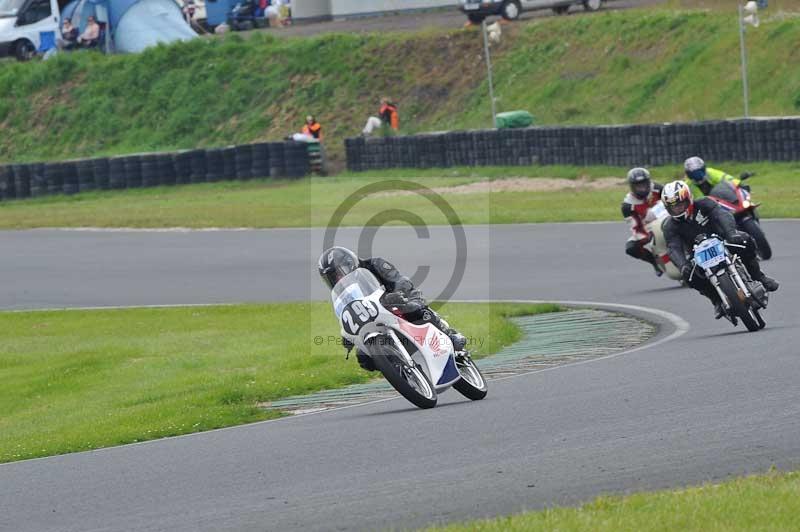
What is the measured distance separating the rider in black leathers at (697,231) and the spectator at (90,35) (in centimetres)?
3819

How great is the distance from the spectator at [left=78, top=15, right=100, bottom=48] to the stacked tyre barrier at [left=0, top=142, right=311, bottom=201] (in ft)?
47.4

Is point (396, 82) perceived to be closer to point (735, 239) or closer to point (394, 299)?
point (735, 239)

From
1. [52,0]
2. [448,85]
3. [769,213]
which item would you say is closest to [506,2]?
[448,85]

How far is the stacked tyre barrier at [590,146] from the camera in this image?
24828mm

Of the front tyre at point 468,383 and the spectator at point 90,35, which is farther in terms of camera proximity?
the spectator at point 90,35

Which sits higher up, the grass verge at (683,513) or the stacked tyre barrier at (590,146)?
the grass verge at (683,513)

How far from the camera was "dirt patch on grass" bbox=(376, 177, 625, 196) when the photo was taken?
27.5 m

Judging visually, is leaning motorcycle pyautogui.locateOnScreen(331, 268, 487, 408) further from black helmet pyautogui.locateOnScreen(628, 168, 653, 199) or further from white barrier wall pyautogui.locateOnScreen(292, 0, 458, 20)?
white barrier wall pyautogui.locateOnScreen(292, 0, 458, 20)

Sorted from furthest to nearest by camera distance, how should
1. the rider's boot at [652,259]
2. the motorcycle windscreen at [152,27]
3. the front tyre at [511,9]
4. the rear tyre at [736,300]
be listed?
the motorcycle windscreen at [152,27], the front tyre at [511,9], the rider's boot at [652,259], the rear tyre at [736,300]

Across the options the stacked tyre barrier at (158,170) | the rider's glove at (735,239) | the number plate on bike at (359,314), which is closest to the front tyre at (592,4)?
the stacked tyre barrier at (158,170)

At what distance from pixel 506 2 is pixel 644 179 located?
2455cm

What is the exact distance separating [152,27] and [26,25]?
4.03m

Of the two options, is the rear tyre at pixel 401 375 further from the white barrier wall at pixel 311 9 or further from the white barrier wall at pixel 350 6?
the white barrier wall at pixel 311 9

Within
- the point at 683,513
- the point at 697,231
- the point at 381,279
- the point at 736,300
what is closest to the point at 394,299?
the point at 381,279
